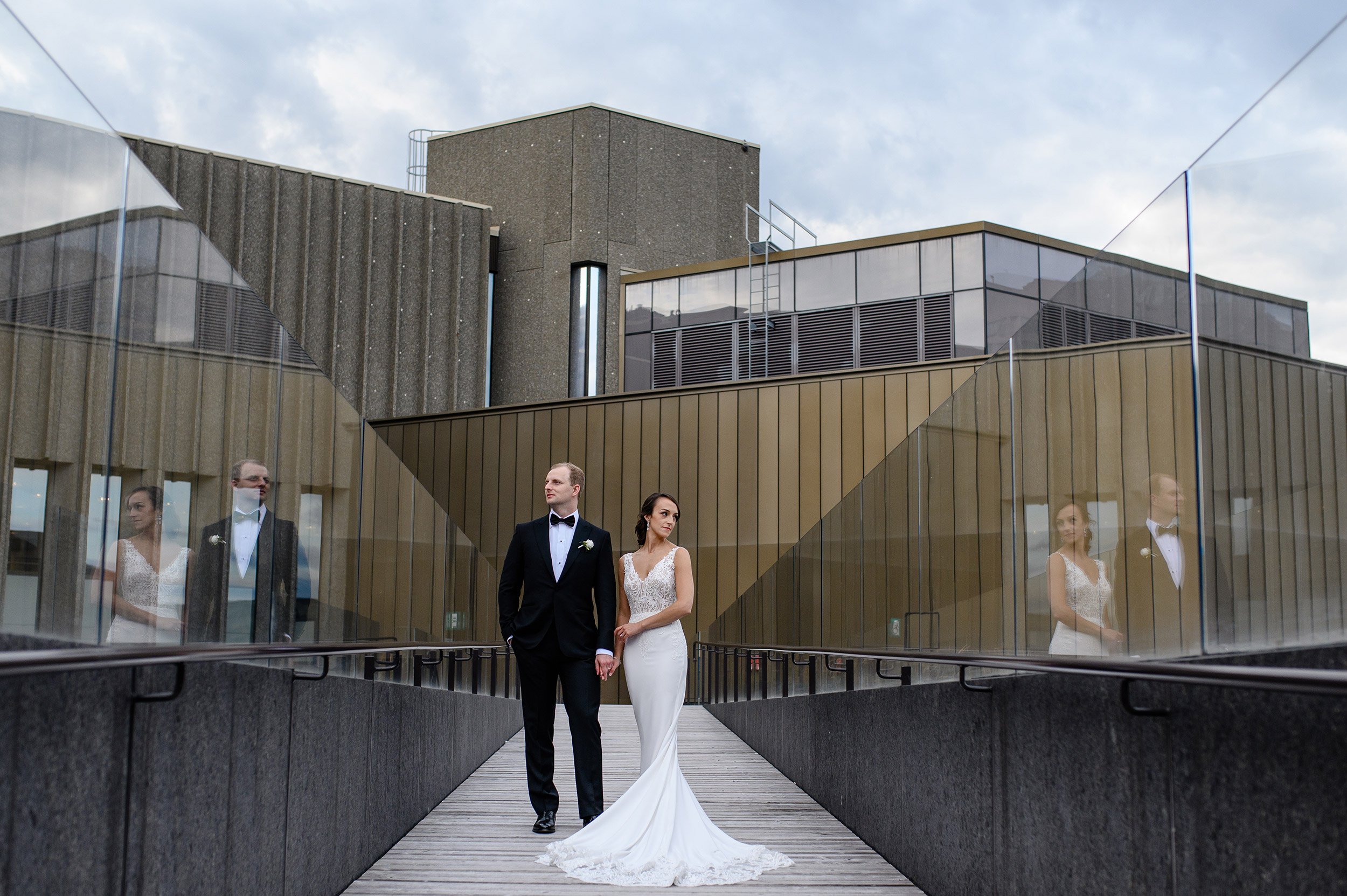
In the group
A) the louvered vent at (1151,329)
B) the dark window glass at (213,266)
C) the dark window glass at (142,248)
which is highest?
the dark window glass at (213,266)

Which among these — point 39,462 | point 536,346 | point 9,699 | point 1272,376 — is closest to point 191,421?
point 39,462

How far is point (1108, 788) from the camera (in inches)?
128

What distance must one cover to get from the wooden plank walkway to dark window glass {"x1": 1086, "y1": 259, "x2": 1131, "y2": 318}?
239 centimetres

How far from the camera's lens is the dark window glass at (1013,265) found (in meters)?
21.8

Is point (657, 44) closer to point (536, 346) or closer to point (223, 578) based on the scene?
point (536, 346)

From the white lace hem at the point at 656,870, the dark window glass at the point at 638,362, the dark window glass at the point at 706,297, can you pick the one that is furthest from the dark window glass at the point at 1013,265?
the white lace hem at the point at 656,870

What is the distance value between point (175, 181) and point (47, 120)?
23.0m

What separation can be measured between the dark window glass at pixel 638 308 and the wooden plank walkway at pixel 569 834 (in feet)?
53.5

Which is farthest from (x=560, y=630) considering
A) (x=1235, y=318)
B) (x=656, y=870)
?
(x=1235, y=318)

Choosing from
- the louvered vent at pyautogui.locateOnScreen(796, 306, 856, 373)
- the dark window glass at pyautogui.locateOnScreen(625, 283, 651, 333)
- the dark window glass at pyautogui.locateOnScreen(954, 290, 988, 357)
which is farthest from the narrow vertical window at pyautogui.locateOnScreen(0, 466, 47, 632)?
the dark window glass at pyautogui.locateOnScreen(625, 283, 651, 333)

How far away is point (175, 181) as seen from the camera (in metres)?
23.9

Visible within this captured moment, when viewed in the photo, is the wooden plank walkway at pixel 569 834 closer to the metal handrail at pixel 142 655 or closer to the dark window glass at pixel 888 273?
the metal handrail at pixel 142 655

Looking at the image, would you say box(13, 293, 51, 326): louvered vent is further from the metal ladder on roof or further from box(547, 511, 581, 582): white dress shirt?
the metal ladder on roof

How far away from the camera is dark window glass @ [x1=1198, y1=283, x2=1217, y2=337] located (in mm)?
2971
